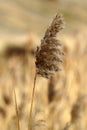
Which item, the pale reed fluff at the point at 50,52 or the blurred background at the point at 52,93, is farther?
the blurred background at the point at 52,93

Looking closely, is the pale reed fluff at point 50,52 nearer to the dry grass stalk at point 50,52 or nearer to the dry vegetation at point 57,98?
the dry grass stalk at point 50,52

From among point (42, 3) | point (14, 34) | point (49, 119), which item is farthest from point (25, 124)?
point (42, 3)

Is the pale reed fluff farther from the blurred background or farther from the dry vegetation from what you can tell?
the dry vegetation

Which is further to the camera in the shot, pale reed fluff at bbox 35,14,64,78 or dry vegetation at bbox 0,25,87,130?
dry vegetation at bbox 0,25,87,130

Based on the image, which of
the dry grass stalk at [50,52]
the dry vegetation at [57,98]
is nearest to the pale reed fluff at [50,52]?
the dry grass stalk at [50,52]

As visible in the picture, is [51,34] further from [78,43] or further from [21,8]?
[21,8]

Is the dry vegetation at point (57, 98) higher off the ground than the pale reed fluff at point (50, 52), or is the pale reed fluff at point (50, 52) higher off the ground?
the pale reed fluff at point (50, 52)

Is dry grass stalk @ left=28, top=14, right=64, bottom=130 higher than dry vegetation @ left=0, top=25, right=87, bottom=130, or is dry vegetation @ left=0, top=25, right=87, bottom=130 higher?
dry grass stalk @ left=28, top=14, right=64, bottom=130

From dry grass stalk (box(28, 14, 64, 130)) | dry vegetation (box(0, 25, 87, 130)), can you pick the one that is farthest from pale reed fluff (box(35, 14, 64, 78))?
dry vegetation (box(0, 25, 87, 130))

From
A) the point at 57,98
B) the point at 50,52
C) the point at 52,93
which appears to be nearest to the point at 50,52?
the point at 50,52
